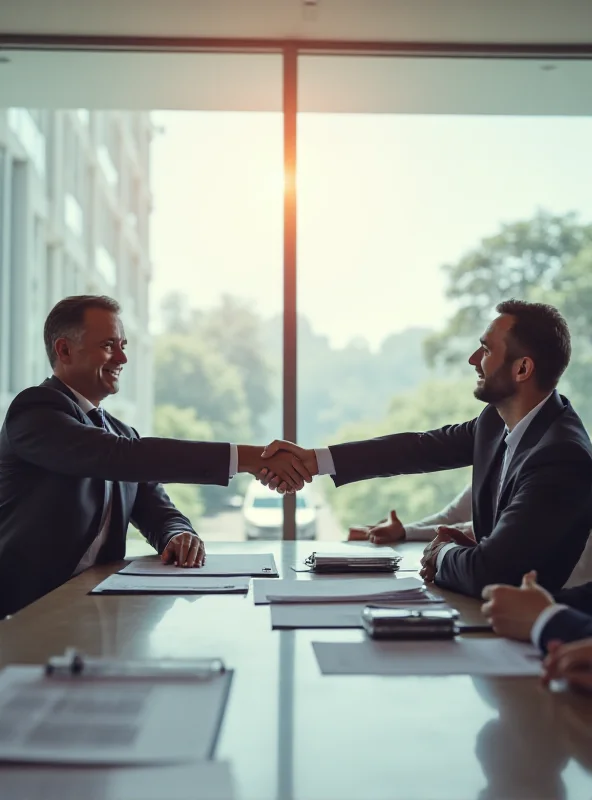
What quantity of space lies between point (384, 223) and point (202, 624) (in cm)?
656

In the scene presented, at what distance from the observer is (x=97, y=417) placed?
2.55 metres

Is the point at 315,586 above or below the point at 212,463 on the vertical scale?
below

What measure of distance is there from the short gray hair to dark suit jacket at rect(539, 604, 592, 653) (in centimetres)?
176

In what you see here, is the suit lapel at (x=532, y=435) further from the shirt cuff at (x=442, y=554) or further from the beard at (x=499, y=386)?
the shirt cuff at (x=442, y=554)

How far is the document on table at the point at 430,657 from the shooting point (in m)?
1.19

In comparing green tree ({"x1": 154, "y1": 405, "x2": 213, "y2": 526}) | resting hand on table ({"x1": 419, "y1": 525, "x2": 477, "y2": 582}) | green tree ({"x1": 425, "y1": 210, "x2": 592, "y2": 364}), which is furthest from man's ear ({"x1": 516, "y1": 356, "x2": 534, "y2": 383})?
green tree ({"x1": 154, "y1": 405, "x2": 213, "y2": 526})

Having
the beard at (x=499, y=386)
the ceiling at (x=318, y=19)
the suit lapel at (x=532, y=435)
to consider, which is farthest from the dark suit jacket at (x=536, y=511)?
the ceiling at (x=318, y=19)

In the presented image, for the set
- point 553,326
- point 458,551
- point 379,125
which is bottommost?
point 458,551

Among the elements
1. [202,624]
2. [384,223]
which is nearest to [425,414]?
[384,223]

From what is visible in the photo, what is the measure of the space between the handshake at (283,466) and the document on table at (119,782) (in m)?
1.82

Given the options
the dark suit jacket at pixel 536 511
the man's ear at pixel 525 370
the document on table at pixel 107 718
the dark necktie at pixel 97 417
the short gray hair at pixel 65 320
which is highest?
the short gray hair at pixel 65 320

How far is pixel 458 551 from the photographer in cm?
187

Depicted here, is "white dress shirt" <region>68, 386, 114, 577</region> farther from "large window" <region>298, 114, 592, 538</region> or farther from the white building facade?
"large window" <region>298, 114, 592, 538</region>

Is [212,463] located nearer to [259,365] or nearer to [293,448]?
[293,448]
